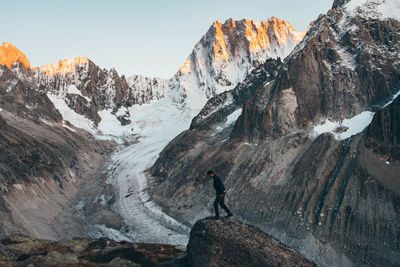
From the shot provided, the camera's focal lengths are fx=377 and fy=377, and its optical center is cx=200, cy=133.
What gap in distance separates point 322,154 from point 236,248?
49.1 meters

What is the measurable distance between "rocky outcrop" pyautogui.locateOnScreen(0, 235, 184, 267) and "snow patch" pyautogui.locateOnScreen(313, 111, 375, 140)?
1872 inches

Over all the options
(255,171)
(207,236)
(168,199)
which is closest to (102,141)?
(168,199)

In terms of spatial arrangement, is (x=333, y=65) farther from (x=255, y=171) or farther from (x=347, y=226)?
(x=347, y=226)

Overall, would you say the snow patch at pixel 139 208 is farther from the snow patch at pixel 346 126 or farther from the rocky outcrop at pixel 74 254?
the snow patch at pixel 346 126

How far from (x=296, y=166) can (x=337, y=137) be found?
9504 millimetres

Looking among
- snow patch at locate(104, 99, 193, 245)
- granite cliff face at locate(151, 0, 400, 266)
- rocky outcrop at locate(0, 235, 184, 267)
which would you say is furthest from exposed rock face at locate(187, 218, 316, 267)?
snow patch at locate(104, 99, 193, 245)

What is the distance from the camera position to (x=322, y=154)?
67125 mm

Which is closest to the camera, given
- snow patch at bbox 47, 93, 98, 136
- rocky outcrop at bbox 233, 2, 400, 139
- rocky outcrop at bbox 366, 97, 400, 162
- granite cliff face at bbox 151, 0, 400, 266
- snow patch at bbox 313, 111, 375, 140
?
granite cliff face at bbox 151, 0, 400, 266

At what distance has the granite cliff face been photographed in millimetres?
53781

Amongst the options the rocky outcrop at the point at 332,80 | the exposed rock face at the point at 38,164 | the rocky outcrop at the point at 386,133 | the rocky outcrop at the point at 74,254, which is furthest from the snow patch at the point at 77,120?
the rocky outcrop at the point at 74,254

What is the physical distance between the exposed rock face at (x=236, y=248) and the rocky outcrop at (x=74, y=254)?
2733 mm

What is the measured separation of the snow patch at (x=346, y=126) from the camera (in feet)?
228

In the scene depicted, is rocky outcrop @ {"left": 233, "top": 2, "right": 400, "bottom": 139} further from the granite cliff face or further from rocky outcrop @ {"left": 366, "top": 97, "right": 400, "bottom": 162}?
rocky outcrop @ {"left": 366, "top": 97, "right": 400, "bottom": 162}

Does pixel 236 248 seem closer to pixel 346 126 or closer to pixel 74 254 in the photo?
pixel 74 254
